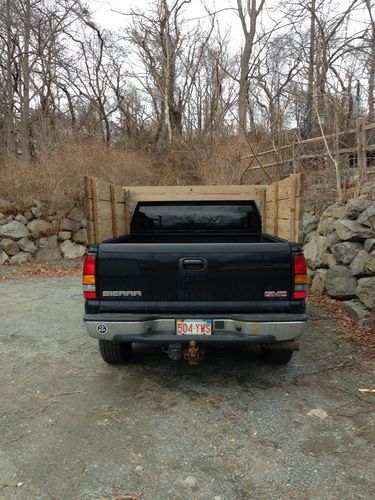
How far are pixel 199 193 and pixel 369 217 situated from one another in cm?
258

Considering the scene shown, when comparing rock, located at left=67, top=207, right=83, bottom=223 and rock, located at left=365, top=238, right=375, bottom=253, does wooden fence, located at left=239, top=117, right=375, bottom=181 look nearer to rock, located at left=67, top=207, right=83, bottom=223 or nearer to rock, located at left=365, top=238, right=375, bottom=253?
rock, located at left=365, top=238, right=375, bottom=253

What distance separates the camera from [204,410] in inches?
130

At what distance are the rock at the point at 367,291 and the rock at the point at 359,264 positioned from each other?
131 mm

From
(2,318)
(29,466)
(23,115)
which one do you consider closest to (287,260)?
(29,466)

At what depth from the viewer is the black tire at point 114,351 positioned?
396 cm

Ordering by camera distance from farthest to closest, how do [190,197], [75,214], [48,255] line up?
→ [75,214], [48,255], [190,197]

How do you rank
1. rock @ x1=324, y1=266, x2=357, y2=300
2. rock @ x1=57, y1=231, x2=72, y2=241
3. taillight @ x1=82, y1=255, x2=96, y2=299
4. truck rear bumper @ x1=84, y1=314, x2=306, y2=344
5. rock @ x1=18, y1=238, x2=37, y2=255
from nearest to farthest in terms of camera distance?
truck rear bumper @ x1=84, y1=314, x2=306, y2=344, taillight @ x1=82, y1=255, x2=96, y2=299, rock @ x1=324, y1=266, x2=357, y2=300, rock @ x1=18, y1=238, x2=37, y2=255, rock @ x1=57, y1=231, x2=72, y2=241

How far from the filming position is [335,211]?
271 inches

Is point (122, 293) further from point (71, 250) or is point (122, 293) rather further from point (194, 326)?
point (71, 250)

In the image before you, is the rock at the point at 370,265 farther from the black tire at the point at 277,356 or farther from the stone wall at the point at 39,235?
the stone wall at the point at 39,235

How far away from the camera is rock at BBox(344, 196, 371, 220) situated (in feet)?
19.9

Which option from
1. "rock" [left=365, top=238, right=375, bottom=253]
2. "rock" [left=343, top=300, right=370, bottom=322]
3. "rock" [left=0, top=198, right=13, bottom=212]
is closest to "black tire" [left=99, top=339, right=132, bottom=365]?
"rock" [left=343, top=300, right=370, bottom=322]

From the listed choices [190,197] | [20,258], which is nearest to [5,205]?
[20,258]

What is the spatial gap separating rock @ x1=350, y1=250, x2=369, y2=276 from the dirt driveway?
1215 mm
